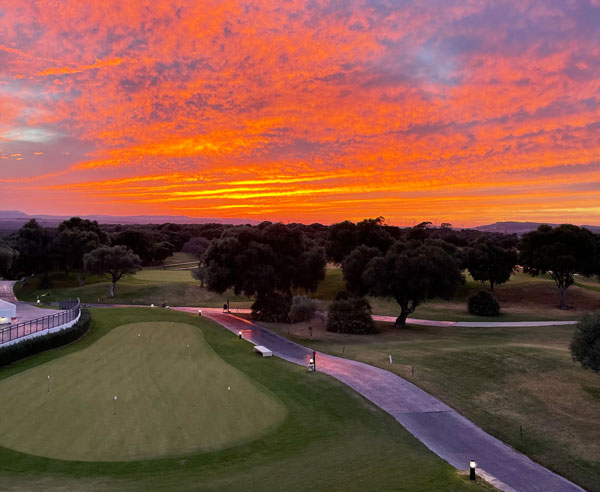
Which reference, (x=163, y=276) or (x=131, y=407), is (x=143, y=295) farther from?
(x=131, y=407)

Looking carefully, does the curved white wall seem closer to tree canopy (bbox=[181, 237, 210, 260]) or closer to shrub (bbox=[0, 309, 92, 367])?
shrub (bbox=[0, 309, 92, 367])

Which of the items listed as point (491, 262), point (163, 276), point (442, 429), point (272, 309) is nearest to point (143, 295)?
point (163, 276)

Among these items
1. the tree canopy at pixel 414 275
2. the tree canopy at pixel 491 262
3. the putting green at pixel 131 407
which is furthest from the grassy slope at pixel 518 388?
the tree canopy at pixel 491 262

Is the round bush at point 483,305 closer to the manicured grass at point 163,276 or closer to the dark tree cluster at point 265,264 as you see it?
the dark tree cluster at point 265,264

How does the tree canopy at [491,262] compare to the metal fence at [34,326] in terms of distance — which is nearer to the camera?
the metal fence at [34,326]

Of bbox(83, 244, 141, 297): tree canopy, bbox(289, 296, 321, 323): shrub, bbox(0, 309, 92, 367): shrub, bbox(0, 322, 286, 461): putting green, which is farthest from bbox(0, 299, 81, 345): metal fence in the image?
bbox(83, 244, 141, 297): tree canopy

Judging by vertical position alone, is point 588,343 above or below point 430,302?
above
